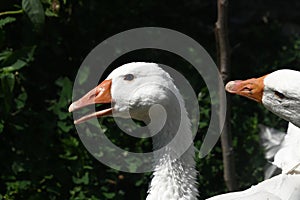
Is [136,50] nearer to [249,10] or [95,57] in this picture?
[95,57]

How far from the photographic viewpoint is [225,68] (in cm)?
416

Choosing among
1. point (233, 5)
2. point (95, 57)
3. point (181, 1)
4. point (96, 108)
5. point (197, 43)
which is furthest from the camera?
point (233, 5)

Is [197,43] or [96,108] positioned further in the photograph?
[197,43]

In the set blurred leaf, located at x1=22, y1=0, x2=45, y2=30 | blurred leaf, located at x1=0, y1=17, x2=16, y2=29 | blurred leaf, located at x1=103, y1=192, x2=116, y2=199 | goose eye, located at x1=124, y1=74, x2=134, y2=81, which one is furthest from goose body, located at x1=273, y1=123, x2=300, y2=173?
blurred leaf, located at x1=0, y1=17, x2=16, y2=29

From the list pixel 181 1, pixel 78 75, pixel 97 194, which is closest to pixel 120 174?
pixel 97 194

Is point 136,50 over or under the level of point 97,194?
over

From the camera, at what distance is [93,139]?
4.34 metres

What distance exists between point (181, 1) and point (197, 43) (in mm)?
578

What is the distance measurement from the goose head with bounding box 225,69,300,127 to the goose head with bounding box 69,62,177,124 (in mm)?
348

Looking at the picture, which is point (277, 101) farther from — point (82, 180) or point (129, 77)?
point (82, 180)

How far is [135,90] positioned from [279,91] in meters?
0.57

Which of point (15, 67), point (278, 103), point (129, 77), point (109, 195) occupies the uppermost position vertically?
point (129, 77)

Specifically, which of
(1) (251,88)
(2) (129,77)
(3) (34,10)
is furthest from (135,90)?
(3) (34,10)

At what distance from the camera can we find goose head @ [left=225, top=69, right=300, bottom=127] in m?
3.16
